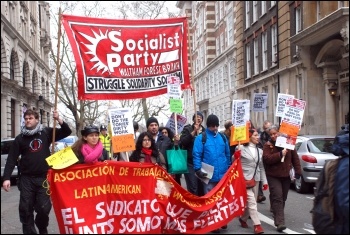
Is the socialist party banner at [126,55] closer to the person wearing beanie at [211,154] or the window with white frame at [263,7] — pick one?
the person wearing beanie at [211,154]

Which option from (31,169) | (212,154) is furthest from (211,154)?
(31,169)

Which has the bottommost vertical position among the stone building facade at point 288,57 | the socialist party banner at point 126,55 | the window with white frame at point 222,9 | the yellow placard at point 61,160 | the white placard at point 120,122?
the yellow placard at point 61,160

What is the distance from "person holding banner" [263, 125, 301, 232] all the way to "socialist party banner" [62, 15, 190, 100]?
6.16ft

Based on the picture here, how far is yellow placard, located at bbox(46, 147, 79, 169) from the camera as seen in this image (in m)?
6.74

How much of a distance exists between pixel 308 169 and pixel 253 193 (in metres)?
4.95

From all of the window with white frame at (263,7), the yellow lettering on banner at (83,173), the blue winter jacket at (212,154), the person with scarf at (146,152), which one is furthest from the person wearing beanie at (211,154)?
the window with white frame at (263,7)

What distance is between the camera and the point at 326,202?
4242 mm

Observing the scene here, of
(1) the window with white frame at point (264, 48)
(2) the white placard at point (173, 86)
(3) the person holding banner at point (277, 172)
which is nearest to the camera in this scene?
(3) the person holding banner at point (277, 172)

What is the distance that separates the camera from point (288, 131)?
8500 millimetres

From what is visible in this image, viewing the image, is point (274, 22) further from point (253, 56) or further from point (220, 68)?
point (220, 68)

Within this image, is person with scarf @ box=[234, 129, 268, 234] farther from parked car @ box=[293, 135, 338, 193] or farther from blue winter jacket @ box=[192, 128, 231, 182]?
parked car @ box=[293, 135, 338, 193]

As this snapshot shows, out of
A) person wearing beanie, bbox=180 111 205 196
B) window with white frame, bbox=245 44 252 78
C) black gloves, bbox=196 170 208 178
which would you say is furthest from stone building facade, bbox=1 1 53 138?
black gloves, bbox=196 170 208 178

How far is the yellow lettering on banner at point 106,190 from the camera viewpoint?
683 centimetres

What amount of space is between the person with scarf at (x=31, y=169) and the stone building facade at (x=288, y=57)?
25.9ft
